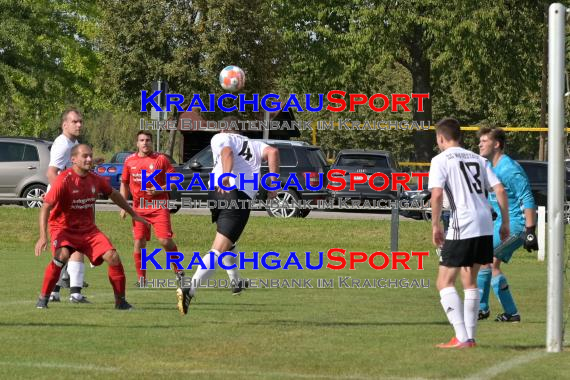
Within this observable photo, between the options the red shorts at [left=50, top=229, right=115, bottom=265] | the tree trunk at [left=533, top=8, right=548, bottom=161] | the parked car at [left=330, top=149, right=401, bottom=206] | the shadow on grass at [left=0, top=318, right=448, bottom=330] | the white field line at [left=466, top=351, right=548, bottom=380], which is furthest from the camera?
the tree trunk at [left=533, top=8, right=548, bottom=161]

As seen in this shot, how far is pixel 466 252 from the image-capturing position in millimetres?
9781

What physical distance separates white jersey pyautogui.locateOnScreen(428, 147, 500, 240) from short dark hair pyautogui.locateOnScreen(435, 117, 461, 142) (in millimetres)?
100

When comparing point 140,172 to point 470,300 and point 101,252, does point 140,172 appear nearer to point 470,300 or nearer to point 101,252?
point 101,252

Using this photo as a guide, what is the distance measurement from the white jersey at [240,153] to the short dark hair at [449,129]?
10.9 ft

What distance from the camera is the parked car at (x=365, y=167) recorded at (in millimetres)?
32844

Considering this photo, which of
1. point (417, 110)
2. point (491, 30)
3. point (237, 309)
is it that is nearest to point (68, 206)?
point (237, 309)

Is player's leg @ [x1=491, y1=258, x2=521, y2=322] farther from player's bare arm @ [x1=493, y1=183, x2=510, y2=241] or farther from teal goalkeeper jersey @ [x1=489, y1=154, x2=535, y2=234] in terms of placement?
player's bare arm @ [x1=493, y1=183, x2=510, y2=241]

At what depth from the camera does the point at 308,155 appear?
31.5 metres

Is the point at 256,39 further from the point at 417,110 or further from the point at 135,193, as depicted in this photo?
the point at 135,193

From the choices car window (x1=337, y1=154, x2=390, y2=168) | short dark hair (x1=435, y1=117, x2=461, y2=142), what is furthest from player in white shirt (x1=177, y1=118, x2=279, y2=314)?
car window (x1=337, y1=154, x2=390, y2=168)

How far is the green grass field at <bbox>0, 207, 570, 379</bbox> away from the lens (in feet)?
28.0

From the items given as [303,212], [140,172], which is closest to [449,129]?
[140,172]

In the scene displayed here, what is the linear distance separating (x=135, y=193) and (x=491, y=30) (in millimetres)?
30554

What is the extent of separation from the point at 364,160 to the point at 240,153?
2131 centimetres
